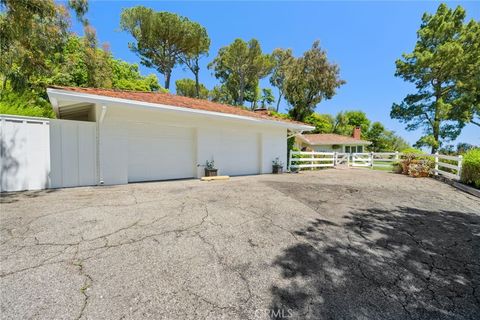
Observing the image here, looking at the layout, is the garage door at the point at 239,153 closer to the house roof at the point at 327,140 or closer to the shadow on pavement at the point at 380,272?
the shadow on pavement at the point at 380,272

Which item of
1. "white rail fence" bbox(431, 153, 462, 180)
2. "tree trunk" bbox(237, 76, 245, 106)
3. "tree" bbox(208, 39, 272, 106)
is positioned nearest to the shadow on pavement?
"white rail fence" bbox(431, 153, 462, 180)

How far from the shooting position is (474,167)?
23.8 feet

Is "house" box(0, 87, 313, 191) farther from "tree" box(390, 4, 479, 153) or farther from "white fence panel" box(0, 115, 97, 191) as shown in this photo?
"tree" box(390, 4, 479, 153)

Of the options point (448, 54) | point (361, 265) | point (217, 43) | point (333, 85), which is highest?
point (217, 43)

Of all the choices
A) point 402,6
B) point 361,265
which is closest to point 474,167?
point 402,6

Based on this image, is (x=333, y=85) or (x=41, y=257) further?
(x=333, y=85)

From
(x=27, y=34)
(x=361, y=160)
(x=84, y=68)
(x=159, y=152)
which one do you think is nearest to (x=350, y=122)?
(x=361, y=160)

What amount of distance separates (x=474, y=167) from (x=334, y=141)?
68.5 feet

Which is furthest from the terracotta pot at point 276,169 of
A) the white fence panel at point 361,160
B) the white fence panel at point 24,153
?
the white fence panel at point 361,160

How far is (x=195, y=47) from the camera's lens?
805 inches

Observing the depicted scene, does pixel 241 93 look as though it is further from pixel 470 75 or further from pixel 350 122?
pixel 350 122

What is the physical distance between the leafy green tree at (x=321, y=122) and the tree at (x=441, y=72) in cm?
1155

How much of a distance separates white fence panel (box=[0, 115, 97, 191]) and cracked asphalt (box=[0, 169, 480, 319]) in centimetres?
152

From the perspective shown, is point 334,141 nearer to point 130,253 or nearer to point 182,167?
point 182,167
